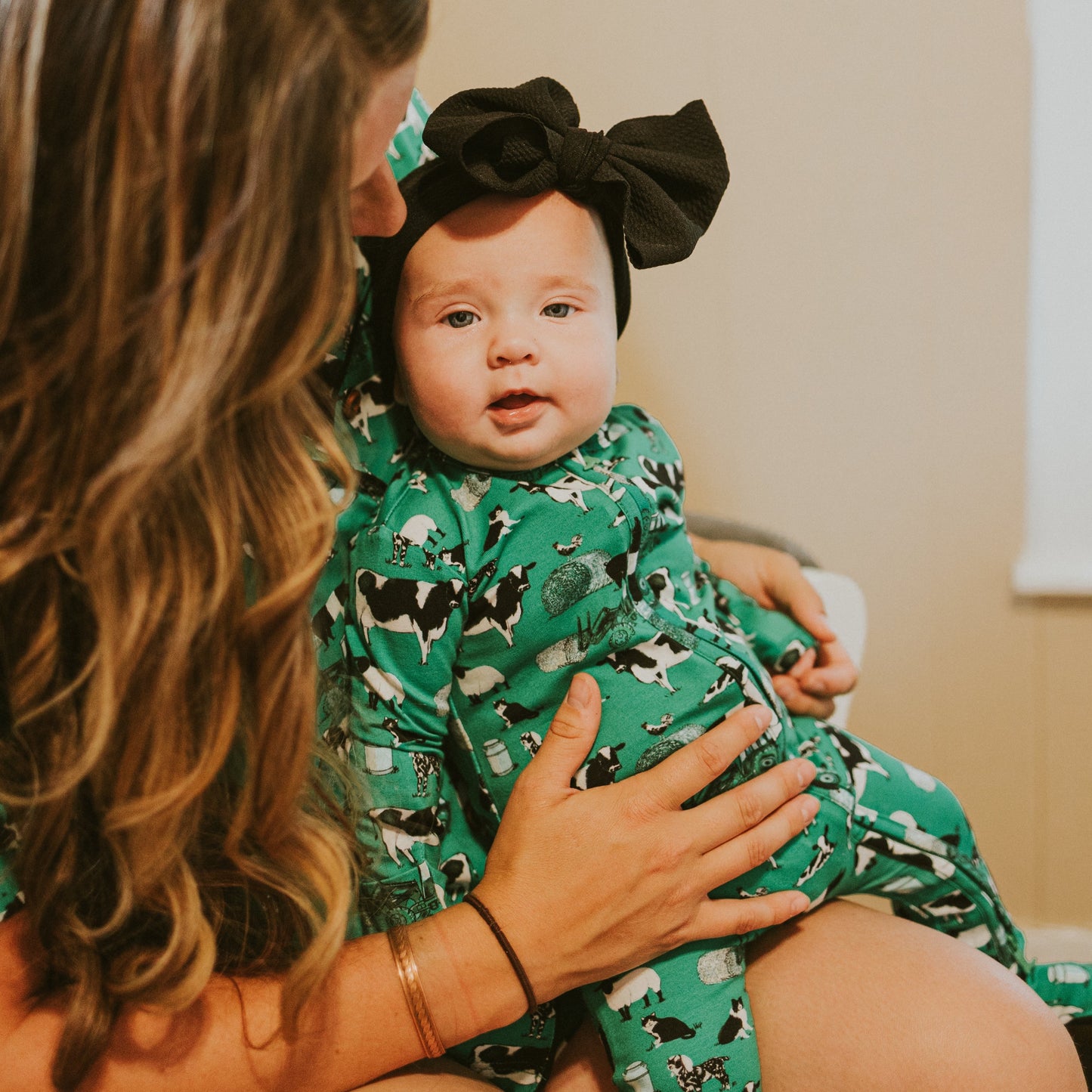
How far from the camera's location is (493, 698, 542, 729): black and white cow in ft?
2.86

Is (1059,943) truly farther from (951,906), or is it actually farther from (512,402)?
(512,402)

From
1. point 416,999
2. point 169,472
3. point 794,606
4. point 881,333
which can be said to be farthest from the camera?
point 881,333

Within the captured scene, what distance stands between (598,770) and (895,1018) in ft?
1.04

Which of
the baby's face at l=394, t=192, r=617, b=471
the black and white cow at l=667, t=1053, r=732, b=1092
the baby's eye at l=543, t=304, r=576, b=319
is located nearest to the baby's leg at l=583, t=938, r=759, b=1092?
the black and white cow at l=667, t=1053, r=732, b=1092

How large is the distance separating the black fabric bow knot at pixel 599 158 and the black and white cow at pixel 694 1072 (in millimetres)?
662

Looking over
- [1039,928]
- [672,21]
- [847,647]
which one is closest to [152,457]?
[847,647]

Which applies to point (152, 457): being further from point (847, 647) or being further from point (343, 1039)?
point (847, 647)

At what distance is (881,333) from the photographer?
1.53m

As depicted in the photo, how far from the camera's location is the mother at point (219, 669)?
0.60 m

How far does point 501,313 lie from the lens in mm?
836

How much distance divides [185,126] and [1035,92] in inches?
49.7

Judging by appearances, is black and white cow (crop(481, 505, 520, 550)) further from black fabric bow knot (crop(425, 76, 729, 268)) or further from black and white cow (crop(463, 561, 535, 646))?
black fabric bow knot (crop(425, 76, 729, 268))

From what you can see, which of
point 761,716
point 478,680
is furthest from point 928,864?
point 478,680

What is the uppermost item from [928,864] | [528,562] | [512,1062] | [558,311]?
[558,311]
